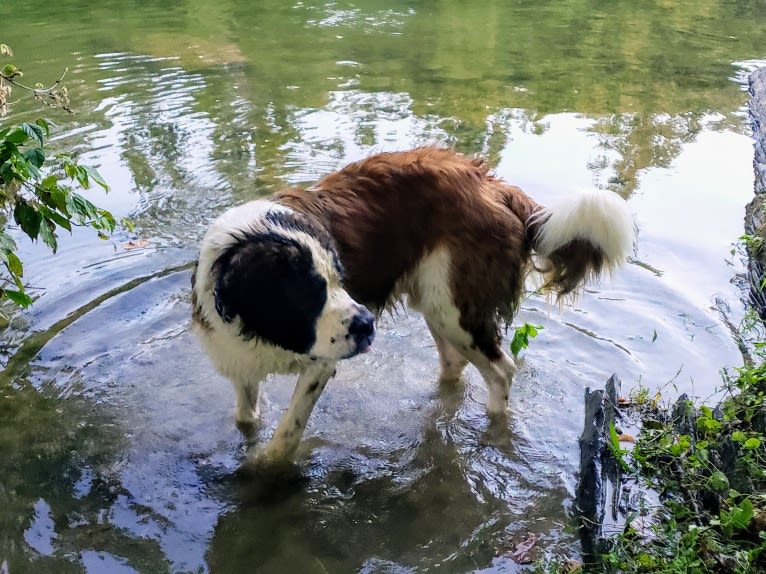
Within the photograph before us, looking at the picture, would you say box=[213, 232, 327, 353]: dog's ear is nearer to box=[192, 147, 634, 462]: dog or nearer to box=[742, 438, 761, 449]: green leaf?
box=[192, 147, 634, 462]: dog

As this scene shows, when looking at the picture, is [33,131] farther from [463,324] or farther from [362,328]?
A: [463,324]

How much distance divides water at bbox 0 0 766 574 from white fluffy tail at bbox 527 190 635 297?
825mm

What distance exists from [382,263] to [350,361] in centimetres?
112

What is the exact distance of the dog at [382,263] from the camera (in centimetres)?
305

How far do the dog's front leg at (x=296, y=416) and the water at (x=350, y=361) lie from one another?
0.50 ft

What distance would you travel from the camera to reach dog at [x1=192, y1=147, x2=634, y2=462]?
3.05 metres

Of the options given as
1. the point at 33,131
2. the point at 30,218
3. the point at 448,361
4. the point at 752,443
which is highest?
the point at 33,131

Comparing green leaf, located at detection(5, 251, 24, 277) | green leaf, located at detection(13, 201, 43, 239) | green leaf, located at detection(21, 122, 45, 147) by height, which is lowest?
green leaf, located at detection(5, 251, 24, 277)

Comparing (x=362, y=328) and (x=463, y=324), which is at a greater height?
(x=362, y=328)

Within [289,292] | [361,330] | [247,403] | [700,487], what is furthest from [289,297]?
[700,487]

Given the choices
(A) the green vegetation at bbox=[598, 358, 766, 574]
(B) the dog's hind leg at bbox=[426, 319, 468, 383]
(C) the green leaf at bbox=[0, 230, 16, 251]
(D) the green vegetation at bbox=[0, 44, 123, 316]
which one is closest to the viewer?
(A) the green vegetation at bbox=[598, 358, 766, 574]

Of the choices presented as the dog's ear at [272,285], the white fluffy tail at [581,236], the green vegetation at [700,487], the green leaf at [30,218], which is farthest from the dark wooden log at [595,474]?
the green leaf at [30,218]

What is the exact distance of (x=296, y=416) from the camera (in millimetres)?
3631

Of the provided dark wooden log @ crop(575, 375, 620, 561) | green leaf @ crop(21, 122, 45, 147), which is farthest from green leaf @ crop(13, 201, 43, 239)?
dark wooden log @ crop(575, 375, 620, 561)
